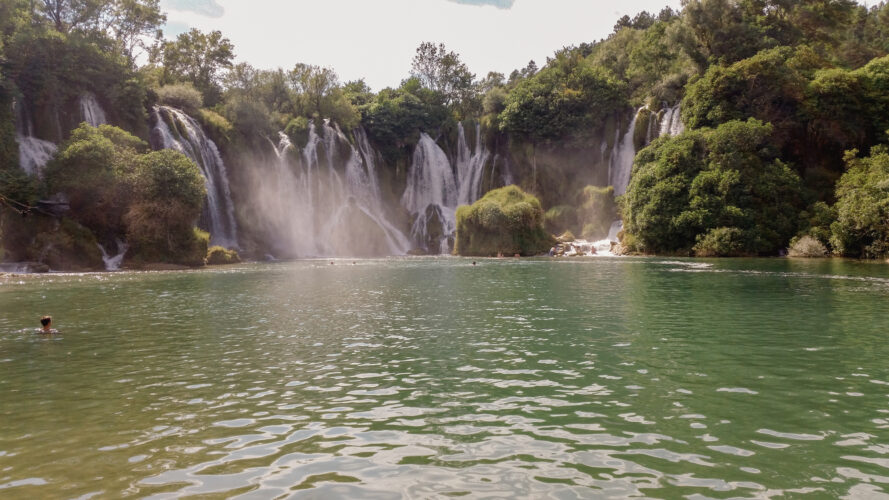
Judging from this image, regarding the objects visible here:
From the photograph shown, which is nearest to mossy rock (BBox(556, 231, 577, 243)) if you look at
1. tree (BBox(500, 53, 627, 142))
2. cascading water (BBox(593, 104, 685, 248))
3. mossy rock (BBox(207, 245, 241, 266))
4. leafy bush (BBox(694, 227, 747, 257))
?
cascading water (BBox(593, 104, 685, 248))

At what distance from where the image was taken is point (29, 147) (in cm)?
4328

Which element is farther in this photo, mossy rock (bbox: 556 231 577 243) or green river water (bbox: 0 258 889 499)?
mossy rock (bbox: 556 231 577 243)

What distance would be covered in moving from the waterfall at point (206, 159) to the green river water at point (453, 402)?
36.8 m

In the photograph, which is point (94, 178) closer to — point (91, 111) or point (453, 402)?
point (91, 111)

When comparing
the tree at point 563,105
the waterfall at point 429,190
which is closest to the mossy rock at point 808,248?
the tree at point 563,105

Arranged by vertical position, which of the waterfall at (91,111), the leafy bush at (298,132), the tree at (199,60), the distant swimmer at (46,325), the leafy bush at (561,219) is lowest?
the distant swimmer at (46,325)

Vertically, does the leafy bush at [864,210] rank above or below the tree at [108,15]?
below

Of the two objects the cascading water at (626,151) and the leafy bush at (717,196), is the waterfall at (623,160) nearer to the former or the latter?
the cascading water at (626,151)

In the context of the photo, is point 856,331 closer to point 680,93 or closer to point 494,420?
point 494,420

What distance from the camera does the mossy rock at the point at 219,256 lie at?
162 ft

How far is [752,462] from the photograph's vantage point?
6.14 meters

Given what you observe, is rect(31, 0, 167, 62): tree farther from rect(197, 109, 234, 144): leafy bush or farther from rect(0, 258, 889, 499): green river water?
rect(0, 258, 889, 499): green river water

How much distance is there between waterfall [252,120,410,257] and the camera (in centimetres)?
6294

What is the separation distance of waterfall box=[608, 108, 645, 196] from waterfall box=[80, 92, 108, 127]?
52516 millimetres
